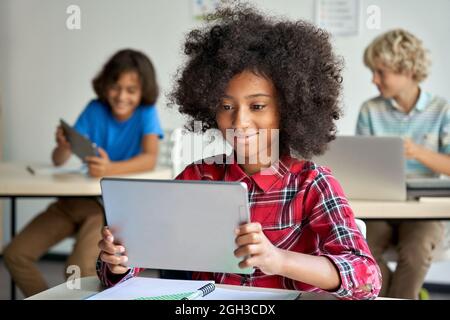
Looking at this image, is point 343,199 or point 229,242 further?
point 343,199

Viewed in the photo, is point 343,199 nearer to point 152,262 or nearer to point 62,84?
point 152,262

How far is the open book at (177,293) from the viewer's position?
1.17 metres

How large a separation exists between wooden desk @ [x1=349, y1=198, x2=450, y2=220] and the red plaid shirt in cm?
97

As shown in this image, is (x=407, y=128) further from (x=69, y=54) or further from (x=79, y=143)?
(x=69, y=54)

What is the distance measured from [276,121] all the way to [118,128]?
1963 millimetres

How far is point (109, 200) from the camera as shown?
3.71ft

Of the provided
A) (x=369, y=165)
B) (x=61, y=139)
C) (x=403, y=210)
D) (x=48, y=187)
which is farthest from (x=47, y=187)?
(x=403, y=210)

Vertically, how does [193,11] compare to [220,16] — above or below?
above

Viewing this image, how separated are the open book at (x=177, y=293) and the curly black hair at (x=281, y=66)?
Answer: 0.38m

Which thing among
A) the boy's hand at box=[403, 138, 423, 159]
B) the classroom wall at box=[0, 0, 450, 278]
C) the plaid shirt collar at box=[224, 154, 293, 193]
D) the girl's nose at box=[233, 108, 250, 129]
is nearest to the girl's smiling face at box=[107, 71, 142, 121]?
the classroom wall at box=[0, 0, 450, 278]

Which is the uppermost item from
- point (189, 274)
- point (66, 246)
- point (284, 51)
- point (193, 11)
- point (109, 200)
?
point (193, 11)

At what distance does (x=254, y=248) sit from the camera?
107 cm

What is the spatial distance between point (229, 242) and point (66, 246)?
3606mm

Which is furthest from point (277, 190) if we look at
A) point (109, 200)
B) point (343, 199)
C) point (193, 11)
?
point (193, 11)
